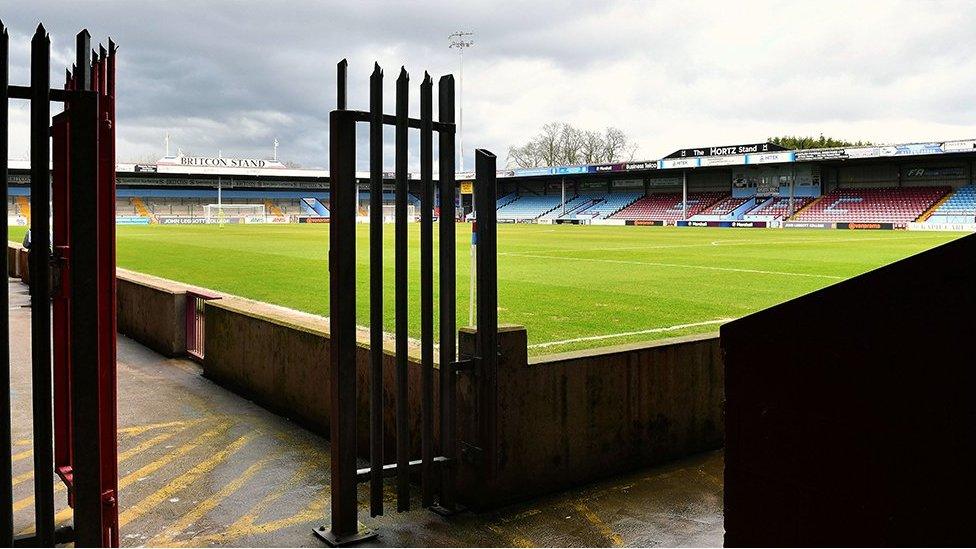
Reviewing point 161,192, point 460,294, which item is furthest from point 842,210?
point 161,192

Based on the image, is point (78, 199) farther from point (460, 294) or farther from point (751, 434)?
point (460, 294)

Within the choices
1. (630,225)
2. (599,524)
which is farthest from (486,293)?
(630,225)

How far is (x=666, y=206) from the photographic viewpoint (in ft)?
261

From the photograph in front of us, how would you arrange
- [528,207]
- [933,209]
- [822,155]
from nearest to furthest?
[933,209] → [822,155] → [528,207]

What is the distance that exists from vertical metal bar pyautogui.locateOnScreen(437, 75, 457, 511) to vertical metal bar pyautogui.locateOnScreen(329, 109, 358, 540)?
0.64m

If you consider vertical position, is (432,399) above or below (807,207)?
below

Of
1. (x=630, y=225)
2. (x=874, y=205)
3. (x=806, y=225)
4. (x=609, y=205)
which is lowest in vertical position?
(x=806, y=225)

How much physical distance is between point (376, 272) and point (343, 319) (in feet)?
1.10

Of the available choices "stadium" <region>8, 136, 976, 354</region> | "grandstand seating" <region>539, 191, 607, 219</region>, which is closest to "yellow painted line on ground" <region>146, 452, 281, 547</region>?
"stadium" <region>8, 136, 976, 354</region>

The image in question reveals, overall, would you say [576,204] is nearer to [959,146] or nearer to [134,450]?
[959,146]

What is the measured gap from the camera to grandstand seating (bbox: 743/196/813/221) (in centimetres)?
6846

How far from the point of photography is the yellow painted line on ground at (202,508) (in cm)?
489

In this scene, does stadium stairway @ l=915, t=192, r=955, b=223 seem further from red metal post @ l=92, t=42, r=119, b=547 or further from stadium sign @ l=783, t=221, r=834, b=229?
red metal post @ l=92, t=42, r=119, b=547

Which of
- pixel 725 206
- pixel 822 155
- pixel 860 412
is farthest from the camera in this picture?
pixel 725 206
